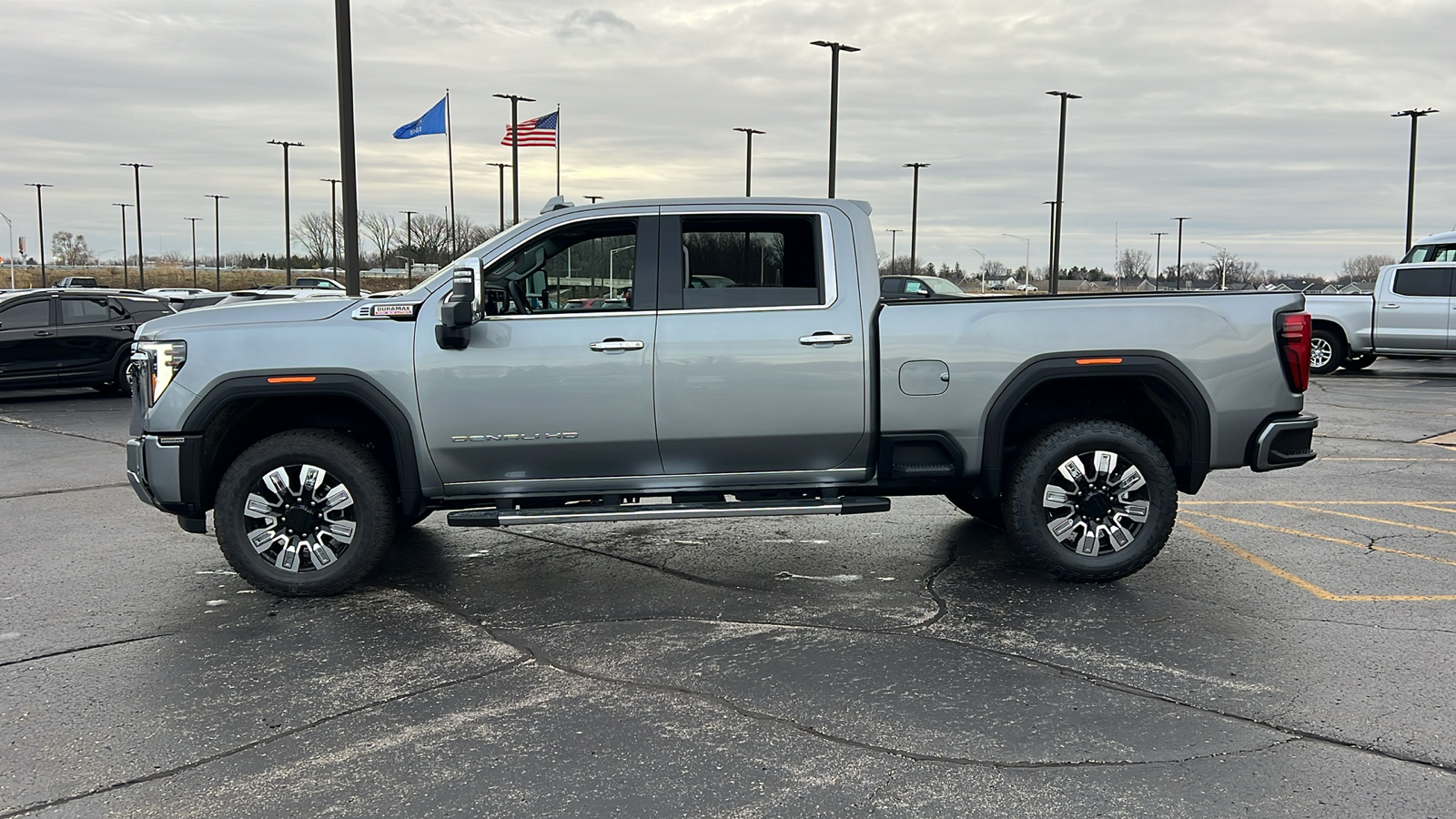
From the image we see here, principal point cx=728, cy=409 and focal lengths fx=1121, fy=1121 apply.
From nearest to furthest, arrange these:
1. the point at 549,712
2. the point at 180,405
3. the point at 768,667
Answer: the point at 549,712 < the point at 768,667 < the point at 180,405

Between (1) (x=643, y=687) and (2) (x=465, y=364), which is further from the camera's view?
(2) (x=465, y=364)

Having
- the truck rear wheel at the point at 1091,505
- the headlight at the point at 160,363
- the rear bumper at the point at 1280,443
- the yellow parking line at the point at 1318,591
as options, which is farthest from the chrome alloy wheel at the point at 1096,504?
the headlight at the point at 160,363

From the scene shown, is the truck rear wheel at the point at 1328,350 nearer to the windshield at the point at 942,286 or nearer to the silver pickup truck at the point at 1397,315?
the silver pickup truck at the point at 1397,315

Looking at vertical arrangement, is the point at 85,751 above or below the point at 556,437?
below

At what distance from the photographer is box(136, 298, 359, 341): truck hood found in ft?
19.3

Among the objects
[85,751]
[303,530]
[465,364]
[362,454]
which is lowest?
[85,751]

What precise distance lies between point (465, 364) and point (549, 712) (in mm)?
2157

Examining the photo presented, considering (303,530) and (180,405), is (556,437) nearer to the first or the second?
(303,530)

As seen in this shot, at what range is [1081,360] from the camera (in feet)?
Result: 19.7

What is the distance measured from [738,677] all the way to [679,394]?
5.61ft

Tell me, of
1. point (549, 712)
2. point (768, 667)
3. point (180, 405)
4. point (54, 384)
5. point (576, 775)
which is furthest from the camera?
point (54, 384)

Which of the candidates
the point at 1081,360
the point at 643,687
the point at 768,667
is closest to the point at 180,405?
the point at 643,687

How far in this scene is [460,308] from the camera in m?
5.60

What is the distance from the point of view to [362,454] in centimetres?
597
